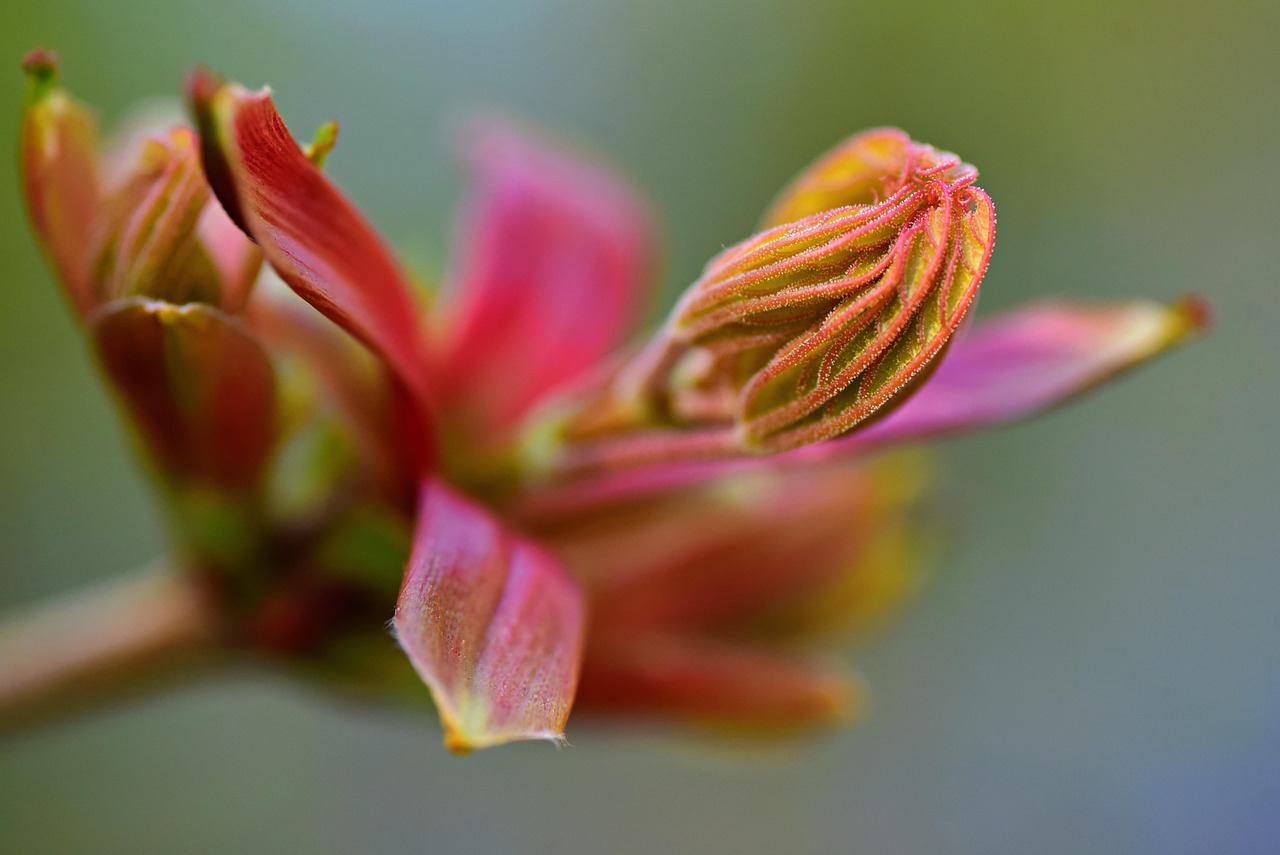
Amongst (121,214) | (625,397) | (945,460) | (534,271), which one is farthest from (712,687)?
(945,460)

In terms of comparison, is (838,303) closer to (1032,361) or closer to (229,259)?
(1032,361)

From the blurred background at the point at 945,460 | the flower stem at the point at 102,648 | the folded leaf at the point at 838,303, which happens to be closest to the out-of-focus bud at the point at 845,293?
the folded leaf at the point at 838,303

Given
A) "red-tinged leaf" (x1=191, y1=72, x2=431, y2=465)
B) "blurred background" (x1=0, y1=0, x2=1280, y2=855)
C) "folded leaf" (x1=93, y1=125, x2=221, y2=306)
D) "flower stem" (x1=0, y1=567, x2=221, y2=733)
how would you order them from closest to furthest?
"red-tinged leaf" (x1=191, y1=72, x2=431, y2=465), "folded leaf" (x1=93, y1=125, x2=221, y2=306), "flower stem" (x1=0, y1=567, x2=221, y2=733), "blurred background" (x1=0, y1=0, x2=1280, y2=855)

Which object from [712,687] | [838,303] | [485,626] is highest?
[838,303]

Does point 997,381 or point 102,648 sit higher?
point 997,381

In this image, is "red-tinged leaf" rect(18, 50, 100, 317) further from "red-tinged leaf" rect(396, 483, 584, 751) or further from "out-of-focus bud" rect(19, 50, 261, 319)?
"red-tinged leaf" rect(396, 483, 584, 751)

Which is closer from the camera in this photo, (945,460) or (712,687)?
(712,687)

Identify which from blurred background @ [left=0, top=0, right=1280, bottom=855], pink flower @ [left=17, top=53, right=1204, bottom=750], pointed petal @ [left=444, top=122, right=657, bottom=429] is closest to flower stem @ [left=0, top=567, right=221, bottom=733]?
pink flower @ [left=17, top=53, right=1204, bottom=750]
